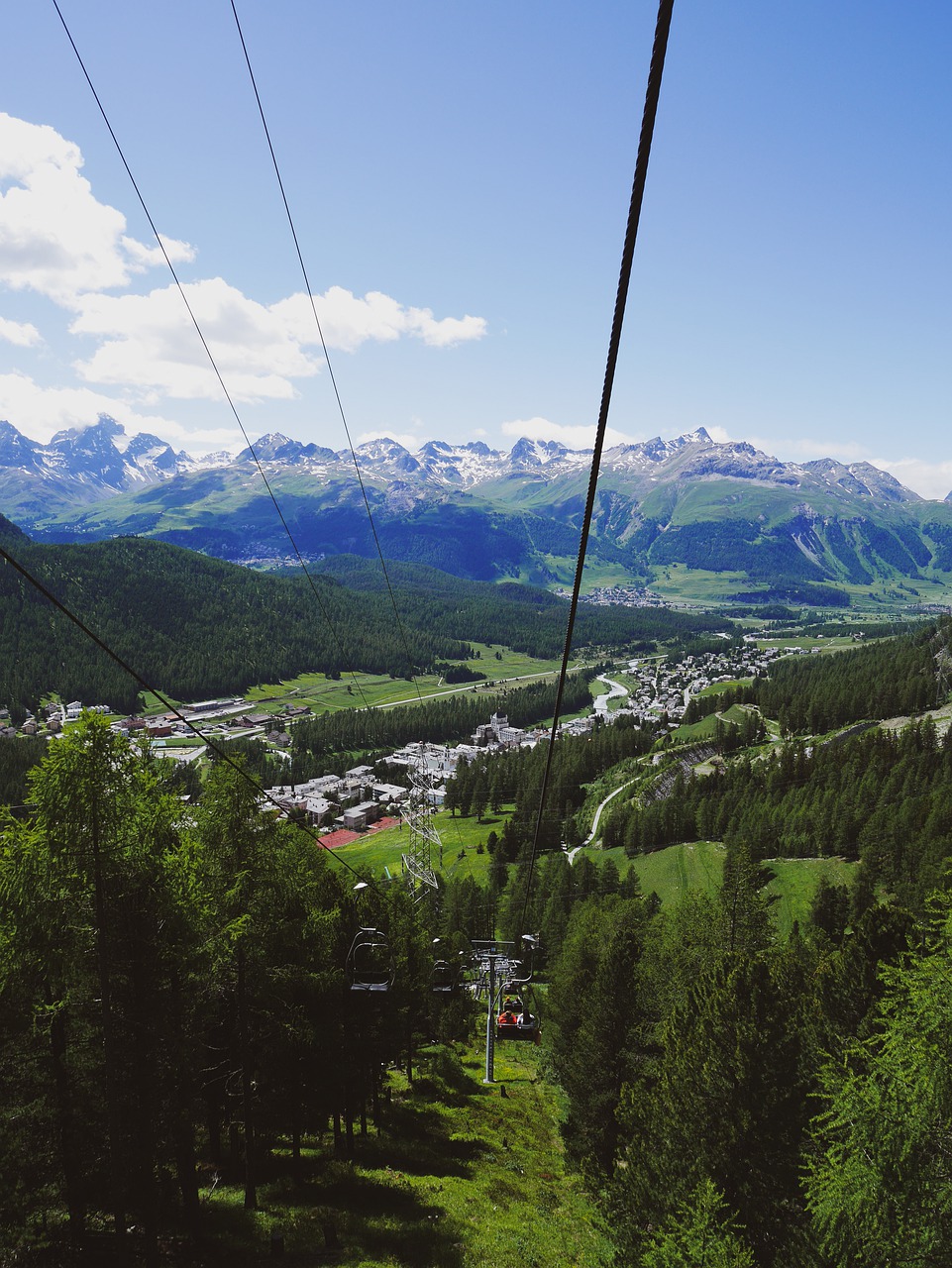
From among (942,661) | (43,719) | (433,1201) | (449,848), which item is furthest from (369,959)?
(43,719)

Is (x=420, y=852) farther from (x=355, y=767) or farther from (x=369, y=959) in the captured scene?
(x=355, y=767)

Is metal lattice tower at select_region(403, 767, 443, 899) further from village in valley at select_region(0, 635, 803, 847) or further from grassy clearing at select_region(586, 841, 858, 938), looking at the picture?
village in valley at select_region(0, 635, 803, 847)

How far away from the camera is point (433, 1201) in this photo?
22781mm

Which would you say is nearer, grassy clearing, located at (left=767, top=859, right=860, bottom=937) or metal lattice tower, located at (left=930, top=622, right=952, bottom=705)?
grassy clearing, located at (left=767, top=859, right=860, bottom=937)

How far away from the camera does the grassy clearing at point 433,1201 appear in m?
18.8

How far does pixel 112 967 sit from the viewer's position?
14.8 meters

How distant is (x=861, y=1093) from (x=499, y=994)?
4688 cm

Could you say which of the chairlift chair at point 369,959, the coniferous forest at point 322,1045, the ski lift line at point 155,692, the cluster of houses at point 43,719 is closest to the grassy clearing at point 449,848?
the coniferous forest at point 322,1045

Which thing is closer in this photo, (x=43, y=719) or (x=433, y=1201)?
(x=433, y=1201)

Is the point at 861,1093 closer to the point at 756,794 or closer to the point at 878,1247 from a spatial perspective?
the point at 878,1247

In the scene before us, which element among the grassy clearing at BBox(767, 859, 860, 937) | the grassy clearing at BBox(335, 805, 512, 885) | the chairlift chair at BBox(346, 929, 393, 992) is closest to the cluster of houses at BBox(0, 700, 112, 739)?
the grassy clearing at BBox(335, 805, 512, 885)

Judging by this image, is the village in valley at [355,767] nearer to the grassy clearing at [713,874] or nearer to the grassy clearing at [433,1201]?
the grassy clearing at [713,874]

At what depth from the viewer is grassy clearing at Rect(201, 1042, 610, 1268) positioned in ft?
61.7

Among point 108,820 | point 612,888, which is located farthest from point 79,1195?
point 612,888
